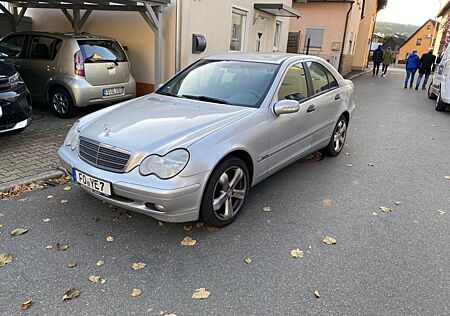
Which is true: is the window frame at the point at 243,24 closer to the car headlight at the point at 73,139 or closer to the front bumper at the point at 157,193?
the car headlight at the point at 73,139

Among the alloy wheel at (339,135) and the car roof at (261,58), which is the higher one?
the car roof at (261,58)

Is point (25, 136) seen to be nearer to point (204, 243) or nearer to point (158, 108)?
point (158, 108)

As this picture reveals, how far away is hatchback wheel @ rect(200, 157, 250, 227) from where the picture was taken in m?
3.25

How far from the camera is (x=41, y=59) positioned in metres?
7.29

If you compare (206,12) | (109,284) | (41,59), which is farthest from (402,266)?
(206,12)

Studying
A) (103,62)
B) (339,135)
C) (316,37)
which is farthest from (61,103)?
(316,37)

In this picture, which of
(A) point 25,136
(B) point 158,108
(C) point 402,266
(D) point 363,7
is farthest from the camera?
(D) point 363,7

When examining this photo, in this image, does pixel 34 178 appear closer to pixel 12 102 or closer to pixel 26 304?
pixel 12 102

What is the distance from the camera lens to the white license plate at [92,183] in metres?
3.10

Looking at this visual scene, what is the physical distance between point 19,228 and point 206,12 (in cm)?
752

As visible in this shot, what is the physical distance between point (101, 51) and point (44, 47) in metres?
1.15

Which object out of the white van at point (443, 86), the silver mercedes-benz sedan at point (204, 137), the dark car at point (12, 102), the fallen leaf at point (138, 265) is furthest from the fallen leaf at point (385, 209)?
the white van at point (443, 86)

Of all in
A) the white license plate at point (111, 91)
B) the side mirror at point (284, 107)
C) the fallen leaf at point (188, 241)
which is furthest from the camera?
the white license plate at point (111, 91)

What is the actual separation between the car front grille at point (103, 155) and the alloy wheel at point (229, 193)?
0.83m
